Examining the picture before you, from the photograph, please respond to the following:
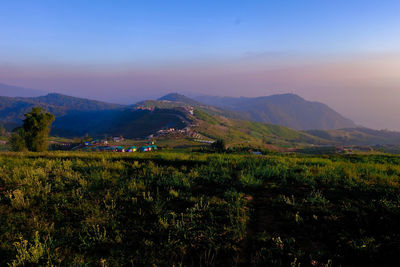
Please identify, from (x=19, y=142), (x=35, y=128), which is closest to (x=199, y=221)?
(x=35, y=128)

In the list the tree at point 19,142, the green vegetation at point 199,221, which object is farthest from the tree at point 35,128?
the green vegetation at point 199,221

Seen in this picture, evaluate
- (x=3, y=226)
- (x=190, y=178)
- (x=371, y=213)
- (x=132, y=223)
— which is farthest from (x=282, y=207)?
(x=3, y=226)

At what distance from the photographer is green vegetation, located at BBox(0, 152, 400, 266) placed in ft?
15.1

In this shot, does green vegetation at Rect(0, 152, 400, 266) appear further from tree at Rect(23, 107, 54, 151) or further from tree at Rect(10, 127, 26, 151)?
tree at Rect(10, 127, 26, 151)

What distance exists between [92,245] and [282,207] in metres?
6.31

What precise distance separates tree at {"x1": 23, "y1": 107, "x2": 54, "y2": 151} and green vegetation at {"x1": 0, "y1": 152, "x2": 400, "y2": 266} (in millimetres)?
75908

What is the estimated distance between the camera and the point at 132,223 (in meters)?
5.96

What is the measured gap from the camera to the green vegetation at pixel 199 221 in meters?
4.62

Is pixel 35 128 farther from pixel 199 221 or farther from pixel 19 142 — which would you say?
pixel 199 221

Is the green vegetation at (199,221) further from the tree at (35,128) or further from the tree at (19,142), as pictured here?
the tree at (19,142)

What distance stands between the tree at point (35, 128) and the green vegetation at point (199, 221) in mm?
75908

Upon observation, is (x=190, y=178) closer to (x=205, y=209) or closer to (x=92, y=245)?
(x=205, y=209)

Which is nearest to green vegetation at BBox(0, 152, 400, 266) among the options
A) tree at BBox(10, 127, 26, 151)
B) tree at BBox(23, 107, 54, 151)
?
tree at BBox(23, 107, 54, 151)

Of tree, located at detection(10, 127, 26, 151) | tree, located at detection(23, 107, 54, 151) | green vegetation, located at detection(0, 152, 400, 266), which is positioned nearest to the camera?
green vegetation, located at detection(0, 152, 400, 266)
